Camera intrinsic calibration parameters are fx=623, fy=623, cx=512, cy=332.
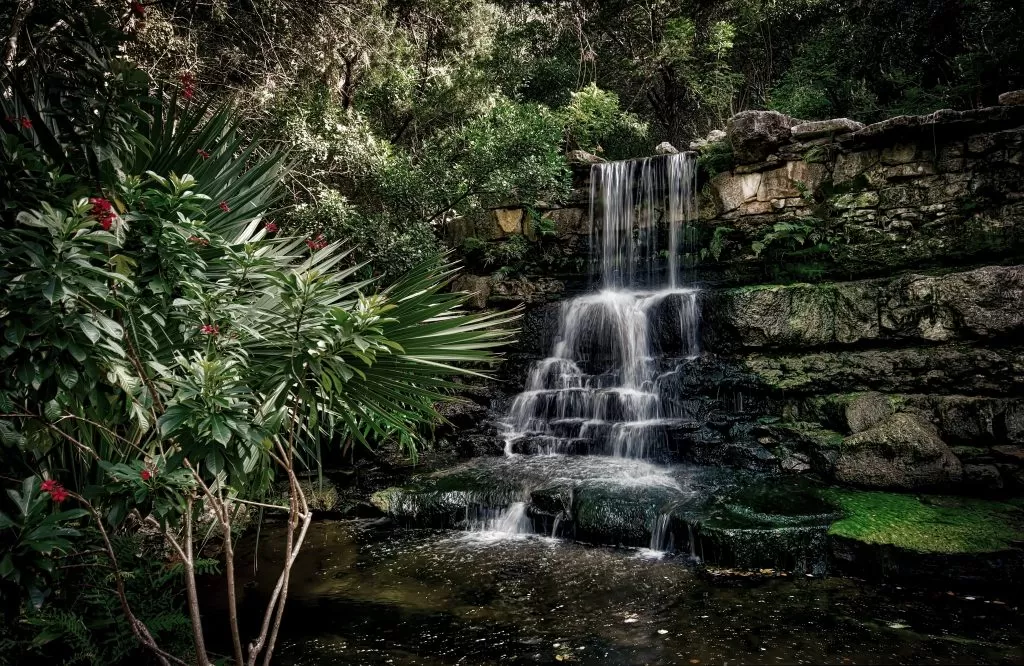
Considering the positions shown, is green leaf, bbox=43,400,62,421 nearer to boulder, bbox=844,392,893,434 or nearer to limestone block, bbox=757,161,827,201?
boulder, bbox=844,392,893,434

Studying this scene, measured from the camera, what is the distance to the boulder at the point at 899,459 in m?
6.31

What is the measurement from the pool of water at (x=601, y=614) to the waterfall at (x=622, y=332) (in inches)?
107

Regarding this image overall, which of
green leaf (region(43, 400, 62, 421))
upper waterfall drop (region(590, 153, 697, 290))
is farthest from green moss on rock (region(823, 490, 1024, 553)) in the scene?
upper waterfall drop (region(590, 153, 697, 290))

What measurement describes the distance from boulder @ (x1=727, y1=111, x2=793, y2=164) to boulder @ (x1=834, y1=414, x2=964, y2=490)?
5.24 metres

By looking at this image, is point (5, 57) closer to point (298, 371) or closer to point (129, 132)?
point (129, 132)

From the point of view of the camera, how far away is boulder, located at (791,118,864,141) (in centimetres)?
964

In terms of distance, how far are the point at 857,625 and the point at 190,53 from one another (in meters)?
8.90

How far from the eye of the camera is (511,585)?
5.14m

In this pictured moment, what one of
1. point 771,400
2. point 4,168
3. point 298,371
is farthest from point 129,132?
point 771,400

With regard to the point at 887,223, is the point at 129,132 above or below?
below

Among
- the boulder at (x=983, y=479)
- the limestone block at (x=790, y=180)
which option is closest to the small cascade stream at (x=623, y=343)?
the limestone block at (x=790, y=180)

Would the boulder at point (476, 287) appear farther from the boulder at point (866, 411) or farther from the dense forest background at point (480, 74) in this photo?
the boulder at point (866, 411)

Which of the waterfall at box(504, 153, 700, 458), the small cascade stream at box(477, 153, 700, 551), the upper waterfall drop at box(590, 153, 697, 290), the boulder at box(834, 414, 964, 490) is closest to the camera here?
the boulder at box(834, 414, 964, 490)

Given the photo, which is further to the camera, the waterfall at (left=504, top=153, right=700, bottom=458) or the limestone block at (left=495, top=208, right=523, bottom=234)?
the limestone block at (left=495, top=208, right=523, bottom=234)
